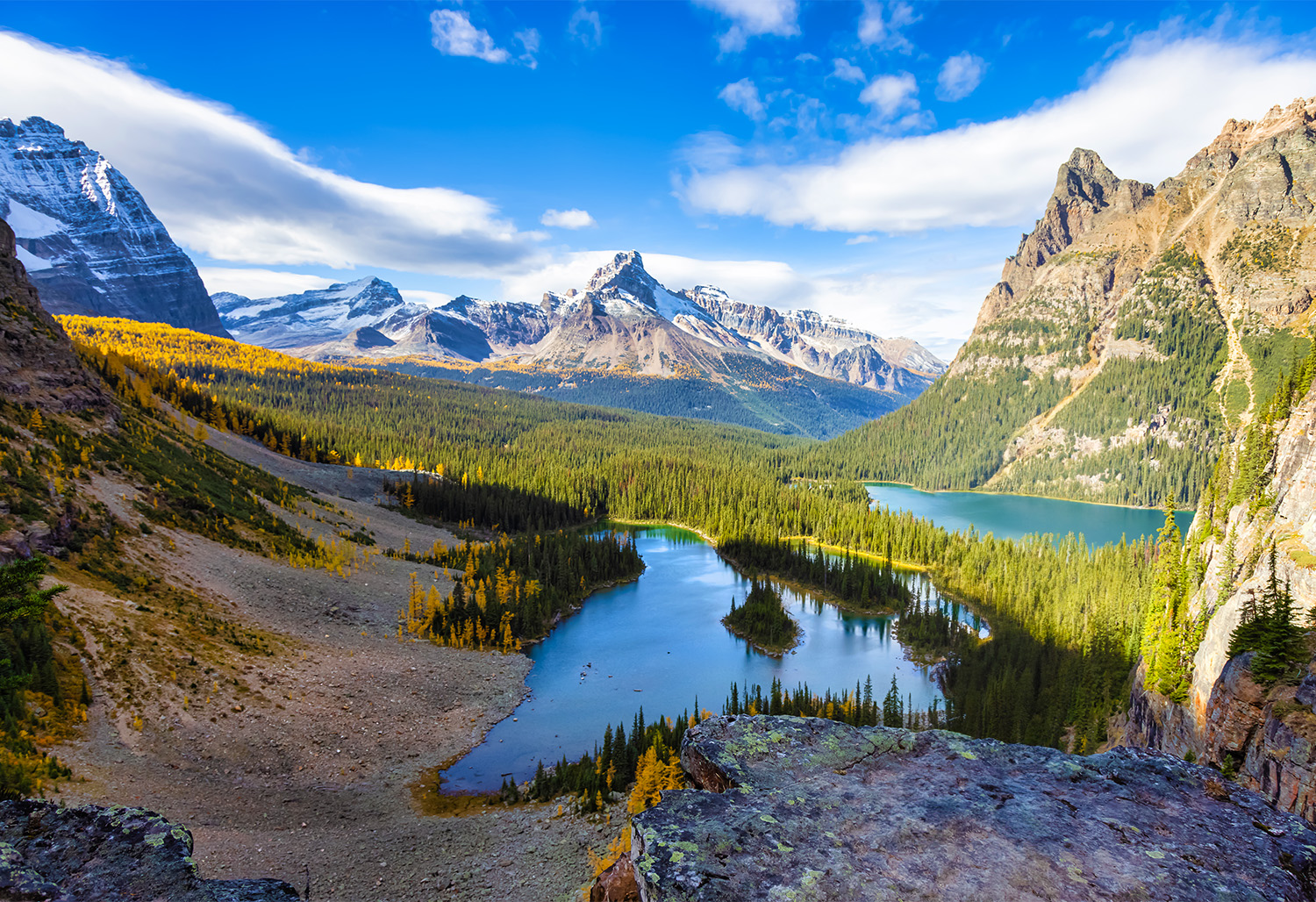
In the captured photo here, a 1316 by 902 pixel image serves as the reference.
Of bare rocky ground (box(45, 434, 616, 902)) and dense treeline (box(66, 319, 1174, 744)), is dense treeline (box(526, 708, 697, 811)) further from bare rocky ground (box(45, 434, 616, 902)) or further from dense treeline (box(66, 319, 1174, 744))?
dense treeline (box(66, 319, 1174, 744))

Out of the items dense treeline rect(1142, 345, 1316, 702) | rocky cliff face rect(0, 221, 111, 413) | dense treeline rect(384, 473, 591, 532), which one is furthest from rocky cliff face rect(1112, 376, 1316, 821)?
dense treeline rect(384, 473, 591, 532)

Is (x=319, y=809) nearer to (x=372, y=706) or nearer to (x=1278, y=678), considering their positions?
(x=372, y=706)

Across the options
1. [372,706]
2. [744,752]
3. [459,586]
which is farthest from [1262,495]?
[459,586]

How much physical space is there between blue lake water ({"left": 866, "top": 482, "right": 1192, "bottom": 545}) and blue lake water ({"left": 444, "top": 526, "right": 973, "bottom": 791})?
64.2 m

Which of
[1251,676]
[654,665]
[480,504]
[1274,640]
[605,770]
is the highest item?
[1274,640]

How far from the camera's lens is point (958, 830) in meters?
6.16

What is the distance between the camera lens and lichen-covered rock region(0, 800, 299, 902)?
830 cm

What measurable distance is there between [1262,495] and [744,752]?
3660 cm

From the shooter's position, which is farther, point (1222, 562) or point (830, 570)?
point (830, 570)

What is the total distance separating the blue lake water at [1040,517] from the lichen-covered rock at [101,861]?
137 meters

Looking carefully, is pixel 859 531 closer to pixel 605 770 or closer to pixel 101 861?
pixel 605 770

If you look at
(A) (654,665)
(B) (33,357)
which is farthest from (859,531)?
(B) (33,357)

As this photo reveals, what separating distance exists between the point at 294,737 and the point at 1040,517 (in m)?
186

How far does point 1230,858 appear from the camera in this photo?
18.1 feet
